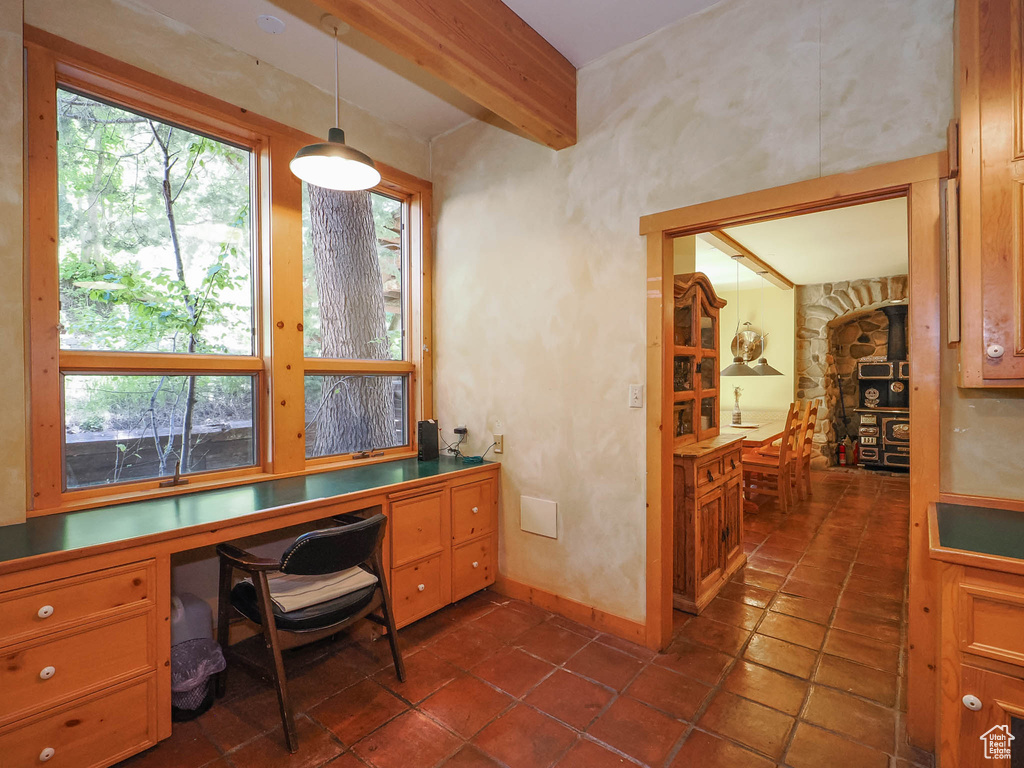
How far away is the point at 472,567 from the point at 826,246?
4.86 meters

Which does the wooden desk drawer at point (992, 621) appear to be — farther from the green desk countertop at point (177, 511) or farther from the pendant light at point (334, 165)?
the pendant light at point (334, 165)

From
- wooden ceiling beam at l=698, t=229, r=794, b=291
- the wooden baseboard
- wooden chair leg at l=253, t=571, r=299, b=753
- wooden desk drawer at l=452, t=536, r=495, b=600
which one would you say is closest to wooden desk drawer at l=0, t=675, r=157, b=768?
wooden chair leg at l=253, t=571, r=299, b=753

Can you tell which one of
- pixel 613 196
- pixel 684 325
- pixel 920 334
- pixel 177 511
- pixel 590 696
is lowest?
pixel 590 696

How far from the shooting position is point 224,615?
215cm

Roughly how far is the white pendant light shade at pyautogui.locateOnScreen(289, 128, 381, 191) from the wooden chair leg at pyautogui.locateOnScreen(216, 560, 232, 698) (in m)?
1.68

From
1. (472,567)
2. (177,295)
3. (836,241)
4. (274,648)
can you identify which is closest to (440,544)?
(472,567)

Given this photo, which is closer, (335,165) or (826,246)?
(335,165)

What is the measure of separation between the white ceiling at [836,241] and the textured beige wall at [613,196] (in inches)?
57.5

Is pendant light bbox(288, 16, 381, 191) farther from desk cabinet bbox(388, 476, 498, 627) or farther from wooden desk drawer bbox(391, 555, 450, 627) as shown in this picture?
wooden desk drawer bbox(391, 555, 450, 627)

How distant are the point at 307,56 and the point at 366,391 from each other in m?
1.87

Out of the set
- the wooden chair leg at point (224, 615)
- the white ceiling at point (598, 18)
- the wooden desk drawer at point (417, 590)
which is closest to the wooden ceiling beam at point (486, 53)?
the white ceiling at point (598, 18)

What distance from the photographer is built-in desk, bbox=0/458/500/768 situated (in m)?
1.45

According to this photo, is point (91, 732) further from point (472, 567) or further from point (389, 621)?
point (472, 567)

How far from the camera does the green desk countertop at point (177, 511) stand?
63.5 inches
